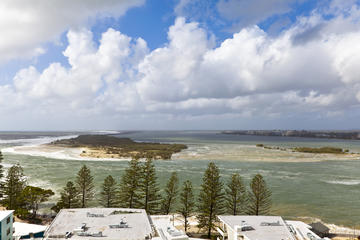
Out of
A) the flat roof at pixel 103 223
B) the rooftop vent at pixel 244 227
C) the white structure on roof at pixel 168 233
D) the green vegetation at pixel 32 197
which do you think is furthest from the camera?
the green vegetation at pixel 32 197

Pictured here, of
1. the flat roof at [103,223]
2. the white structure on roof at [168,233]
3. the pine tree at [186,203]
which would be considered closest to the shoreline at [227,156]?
the pine tree at [186,203]

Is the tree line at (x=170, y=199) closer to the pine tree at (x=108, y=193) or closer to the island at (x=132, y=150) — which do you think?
the pine tree at (x=108, y=193)

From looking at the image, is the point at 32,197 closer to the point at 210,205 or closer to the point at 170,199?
the point at 170,199

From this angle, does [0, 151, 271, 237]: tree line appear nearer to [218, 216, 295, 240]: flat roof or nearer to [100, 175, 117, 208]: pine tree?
[100, 175, 117, 208]: pine tree

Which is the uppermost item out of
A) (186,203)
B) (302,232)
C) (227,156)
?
(302,232)

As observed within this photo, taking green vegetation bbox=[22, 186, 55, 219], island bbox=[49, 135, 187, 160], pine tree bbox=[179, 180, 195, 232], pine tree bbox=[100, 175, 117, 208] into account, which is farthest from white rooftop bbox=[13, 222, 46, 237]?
island bbox=[49, 135, 187, 160]

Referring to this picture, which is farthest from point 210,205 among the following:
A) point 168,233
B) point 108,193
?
point 108,193
